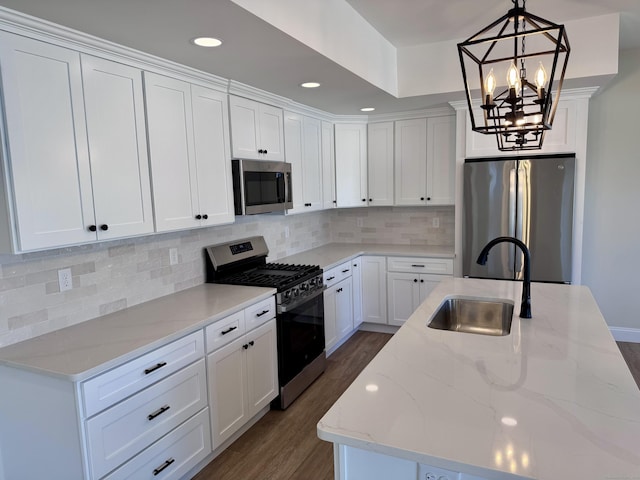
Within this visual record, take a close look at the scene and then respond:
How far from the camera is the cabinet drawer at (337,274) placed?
151 inches

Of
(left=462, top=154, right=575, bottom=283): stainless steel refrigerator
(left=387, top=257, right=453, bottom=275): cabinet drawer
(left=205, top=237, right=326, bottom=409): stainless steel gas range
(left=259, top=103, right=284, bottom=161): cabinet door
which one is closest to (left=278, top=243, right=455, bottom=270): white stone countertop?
(left=387, top=257, right=453, bottom=275): cabinet drawer

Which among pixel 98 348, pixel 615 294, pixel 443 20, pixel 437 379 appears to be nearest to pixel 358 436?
pixel 437 379

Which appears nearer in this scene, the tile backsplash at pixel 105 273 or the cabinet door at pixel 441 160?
the tile backsplash at pixel 105 273

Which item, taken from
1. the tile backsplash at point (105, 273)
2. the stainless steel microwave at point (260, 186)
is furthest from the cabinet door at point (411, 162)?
the stainless steel microwave at point (260, 186)

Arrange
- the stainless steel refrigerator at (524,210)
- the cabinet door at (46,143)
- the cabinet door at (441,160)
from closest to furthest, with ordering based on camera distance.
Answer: the cabinet door at (46,143)
the stainless steel refrigerator at (524,210)
the cabinet door at (441,160)

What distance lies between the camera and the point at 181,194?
2615 mm

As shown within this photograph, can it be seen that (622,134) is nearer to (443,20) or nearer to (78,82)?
(443,20)

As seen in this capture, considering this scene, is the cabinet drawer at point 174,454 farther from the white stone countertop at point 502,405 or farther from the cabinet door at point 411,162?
the cabinet door at point 411,162

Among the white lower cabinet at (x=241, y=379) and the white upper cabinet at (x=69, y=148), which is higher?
the white upper cabinet at (x=69, y=148)

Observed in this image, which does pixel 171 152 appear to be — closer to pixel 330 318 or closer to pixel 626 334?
pixel 330 318

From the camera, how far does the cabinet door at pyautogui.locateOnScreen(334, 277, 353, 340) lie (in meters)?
4.11

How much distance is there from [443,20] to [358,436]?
295cm

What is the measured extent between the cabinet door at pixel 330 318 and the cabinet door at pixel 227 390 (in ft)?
4.17

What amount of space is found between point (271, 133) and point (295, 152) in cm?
45
